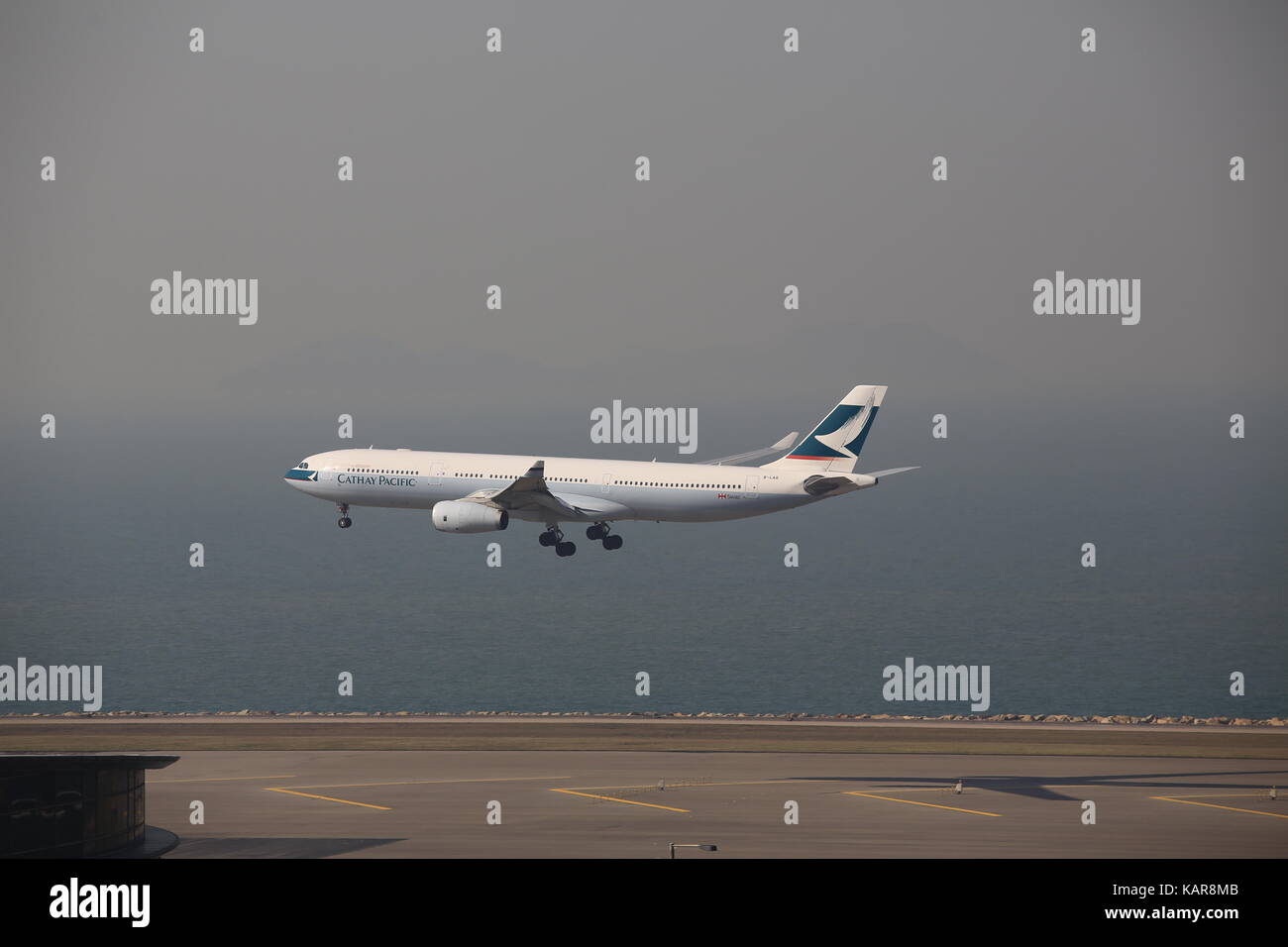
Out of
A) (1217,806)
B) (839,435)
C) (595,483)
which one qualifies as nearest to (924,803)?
(1217,806)

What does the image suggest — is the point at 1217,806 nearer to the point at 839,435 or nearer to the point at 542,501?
the point at 839,435

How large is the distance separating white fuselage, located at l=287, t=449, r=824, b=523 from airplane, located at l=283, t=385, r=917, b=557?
0.26ft

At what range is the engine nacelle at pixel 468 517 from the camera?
124250 mm

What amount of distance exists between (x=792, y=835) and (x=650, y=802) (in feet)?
37.8

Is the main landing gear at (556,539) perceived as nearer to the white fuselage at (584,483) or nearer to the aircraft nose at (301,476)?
the white fuselage at (584,483)

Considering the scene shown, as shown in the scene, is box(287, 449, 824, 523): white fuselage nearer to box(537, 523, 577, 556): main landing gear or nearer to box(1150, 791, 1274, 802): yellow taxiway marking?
box(537, 523, 577, 556): main landing gear

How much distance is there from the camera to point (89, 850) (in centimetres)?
7212

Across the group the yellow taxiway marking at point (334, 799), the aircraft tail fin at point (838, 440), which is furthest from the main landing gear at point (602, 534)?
the yellow taxiway marking at point (334, 799)

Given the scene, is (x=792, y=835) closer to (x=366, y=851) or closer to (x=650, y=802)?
(x=650, y=802)

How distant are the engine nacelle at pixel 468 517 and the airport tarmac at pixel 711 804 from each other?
2078cm

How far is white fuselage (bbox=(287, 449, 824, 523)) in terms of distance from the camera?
403ft

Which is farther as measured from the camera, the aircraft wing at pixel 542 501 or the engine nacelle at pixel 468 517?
the aircraft wing at pixel 542 501

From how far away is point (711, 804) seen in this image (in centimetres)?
9125
